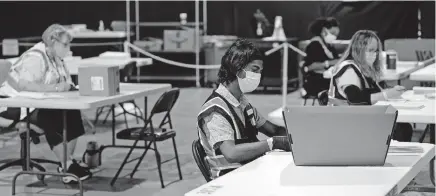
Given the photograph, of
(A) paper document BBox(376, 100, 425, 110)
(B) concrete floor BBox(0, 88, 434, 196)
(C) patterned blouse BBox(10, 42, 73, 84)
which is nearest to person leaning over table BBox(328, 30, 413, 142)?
(A) paper document BBox(376, 100, 425, 110)

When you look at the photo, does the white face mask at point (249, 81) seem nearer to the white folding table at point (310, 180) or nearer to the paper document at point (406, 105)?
the white folding table at point (310, 180)

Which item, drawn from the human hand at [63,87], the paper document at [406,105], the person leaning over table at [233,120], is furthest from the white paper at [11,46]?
the person leaning over table at [233,120]

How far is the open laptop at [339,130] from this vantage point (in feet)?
10.3

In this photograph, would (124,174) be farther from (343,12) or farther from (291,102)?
(343,12)

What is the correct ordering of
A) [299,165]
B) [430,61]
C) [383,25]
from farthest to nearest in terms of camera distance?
[383,25]
[430,61]
[299,165]

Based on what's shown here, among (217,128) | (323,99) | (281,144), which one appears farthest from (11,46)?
(281,144)

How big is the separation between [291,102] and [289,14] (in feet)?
8.86

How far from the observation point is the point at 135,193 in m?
6.04

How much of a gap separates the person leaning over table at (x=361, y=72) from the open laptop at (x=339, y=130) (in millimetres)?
2421

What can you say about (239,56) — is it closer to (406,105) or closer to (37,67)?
(406,105)

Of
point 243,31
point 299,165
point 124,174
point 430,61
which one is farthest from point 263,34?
point 299,165

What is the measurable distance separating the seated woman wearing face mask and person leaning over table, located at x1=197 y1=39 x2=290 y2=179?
4.78 meters

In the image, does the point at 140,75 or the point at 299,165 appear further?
Answer: the point at 140,75

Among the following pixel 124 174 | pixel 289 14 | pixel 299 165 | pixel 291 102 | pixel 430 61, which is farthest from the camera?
pixel 289 14
